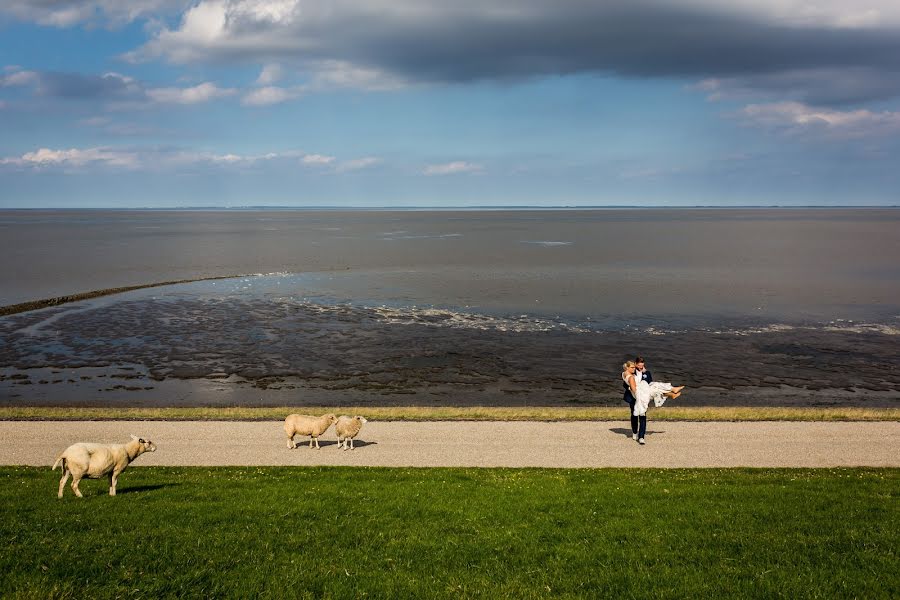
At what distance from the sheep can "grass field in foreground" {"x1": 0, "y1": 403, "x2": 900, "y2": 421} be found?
38.6ft

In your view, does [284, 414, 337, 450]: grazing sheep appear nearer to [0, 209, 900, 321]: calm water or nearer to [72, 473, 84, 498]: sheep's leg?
[72, 473, 84, 498]: sheep's leg

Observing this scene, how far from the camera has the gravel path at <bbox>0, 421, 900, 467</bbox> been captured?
22.0m

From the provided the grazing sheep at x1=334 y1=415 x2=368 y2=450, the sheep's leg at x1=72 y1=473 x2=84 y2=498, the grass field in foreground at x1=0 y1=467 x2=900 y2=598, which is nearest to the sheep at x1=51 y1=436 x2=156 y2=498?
the sheep's leg at x1=72 y1=473 x2=84 y2=498

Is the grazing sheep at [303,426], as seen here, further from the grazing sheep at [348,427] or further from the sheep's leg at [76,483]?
the sheep's leg at [76,483]

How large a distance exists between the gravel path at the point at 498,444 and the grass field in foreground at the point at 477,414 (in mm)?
895

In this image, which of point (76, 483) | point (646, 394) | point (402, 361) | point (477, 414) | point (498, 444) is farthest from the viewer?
point (402, 361)

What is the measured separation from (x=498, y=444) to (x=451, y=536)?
9992mm

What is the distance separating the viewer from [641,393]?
2386 centimetres

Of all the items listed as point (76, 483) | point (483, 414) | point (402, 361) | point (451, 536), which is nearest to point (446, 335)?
point (402, 361)

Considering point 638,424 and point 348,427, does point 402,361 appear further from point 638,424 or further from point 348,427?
point 638,424

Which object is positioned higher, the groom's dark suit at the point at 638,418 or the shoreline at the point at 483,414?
the groom's dark suit at the point at 638,418

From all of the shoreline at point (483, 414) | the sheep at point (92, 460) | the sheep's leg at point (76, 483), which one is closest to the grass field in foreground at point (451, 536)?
the sheep's leg at point (76, 483)

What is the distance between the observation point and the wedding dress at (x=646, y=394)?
23.7 meters

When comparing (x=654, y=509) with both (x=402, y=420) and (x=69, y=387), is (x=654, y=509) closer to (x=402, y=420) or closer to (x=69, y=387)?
(x=402, y=420)
